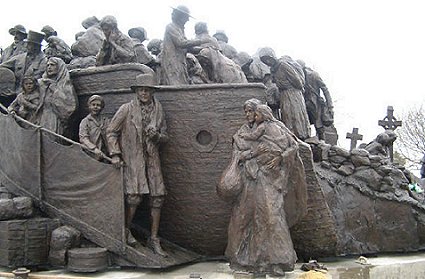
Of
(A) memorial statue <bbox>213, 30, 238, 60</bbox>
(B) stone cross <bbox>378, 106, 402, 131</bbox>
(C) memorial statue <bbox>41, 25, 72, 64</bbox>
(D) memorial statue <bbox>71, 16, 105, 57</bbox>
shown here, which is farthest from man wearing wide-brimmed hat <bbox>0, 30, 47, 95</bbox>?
(B) stone cross <bbox>378, 106, 402, 131</bbox>

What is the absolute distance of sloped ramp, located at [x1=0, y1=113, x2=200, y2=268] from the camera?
22.8 feet

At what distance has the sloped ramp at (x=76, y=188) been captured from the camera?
22.8ft

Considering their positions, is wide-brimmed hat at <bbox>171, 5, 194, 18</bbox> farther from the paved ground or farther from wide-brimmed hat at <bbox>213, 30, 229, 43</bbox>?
the paved ground

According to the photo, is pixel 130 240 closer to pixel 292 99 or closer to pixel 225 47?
pixel 292 99

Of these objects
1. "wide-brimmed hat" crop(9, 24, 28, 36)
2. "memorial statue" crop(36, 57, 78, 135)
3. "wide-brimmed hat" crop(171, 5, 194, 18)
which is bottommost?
"memorial statue" crop(36, 57, 78, 135)

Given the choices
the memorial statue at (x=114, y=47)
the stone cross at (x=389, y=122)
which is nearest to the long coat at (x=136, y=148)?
the memorial statue at (x=114, y=47)

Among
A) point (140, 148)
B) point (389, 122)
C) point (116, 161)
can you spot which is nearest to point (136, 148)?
point (140, 148)

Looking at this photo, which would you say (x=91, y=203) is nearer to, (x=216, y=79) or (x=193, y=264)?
(x=193, y=264)

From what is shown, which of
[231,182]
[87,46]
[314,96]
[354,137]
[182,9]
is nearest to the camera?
[231,182]

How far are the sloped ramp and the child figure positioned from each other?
245mm

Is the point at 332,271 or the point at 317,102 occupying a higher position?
the point at 317,102

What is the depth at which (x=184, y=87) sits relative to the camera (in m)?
7.50

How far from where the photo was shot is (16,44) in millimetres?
10961

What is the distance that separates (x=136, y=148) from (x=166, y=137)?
1.57 feet
